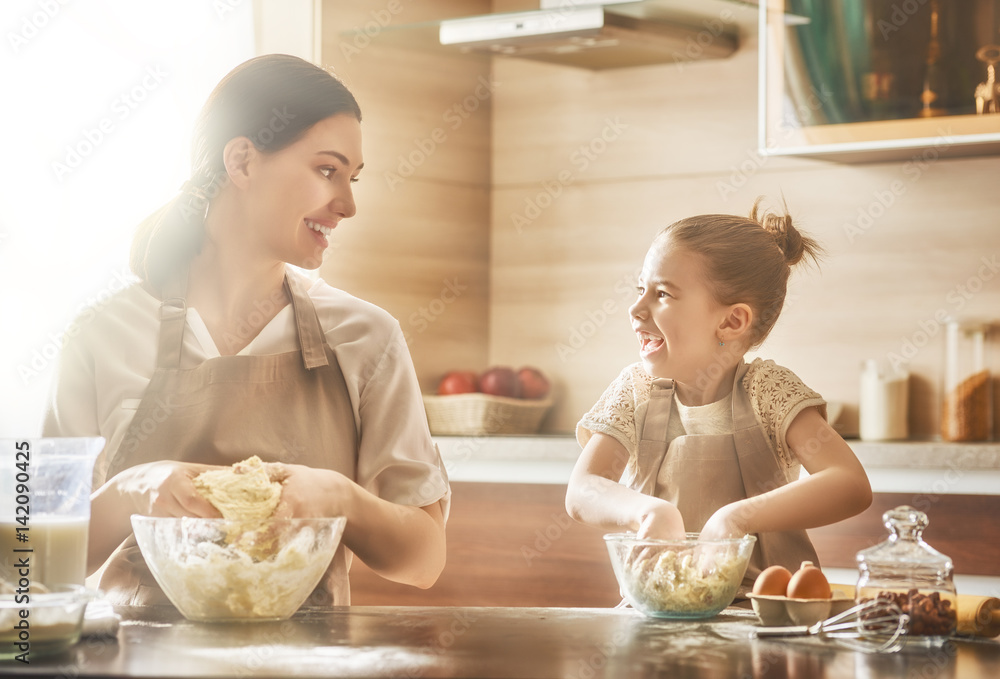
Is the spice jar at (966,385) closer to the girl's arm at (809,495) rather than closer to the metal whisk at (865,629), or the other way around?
the girl's arm at (809,495)

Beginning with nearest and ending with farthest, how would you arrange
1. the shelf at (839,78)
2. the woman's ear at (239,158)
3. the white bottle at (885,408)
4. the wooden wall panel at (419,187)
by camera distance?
the woman's ear at (239,158), the shelf at (839,78), the white bottle at (885,408), the wooden wall panel at (419,187)

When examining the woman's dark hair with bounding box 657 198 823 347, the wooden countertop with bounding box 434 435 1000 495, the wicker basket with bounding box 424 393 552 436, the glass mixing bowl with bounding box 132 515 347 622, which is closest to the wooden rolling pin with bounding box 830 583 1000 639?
the glass mixing bowl with bounding box 132 515 347 622

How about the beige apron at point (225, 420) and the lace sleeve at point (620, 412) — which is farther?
the lace sleeve at point (620, 412)

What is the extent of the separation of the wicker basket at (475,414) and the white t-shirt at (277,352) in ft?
4.21

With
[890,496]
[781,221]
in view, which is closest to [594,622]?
[781,221]

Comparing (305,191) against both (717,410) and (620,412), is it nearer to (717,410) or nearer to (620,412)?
(620,412)

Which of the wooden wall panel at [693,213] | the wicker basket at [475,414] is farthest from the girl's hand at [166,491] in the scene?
the wooden wall panel at [693,213]

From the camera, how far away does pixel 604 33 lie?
9.07 ft

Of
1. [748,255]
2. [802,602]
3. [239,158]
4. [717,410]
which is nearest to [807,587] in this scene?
[802,602]

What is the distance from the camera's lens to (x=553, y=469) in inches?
104

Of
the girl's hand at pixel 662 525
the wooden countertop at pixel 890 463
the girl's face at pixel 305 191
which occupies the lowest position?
the wooden countertop at pixel 890 463

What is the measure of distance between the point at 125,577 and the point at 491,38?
1793 millimetres

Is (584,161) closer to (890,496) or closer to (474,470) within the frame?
(474,470)

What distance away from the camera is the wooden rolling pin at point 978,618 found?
40.2 inches
